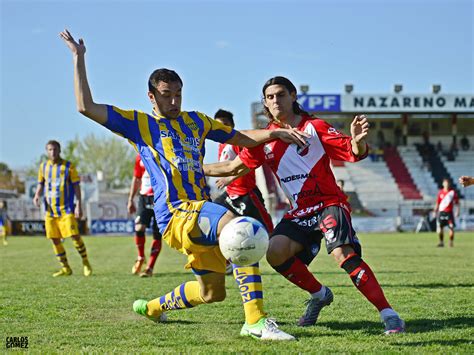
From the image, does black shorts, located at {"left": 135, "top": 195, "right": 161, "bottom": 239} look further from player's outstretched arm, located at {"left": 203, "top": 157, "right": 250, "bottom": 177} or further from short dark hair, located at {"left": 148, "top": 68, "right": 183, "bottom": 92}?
short dark hair, located at {"left": 148, "top": 68, "right": 183, "bottom": 92}

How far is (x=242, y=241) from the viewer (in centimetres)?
446

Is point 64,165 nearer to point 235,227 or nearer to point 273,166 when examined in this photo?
point 273,166

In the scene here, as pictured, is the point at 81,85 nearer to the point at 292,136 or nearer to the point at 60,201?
the point at 292,136

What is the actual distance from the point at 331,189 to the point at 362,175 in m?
41.4

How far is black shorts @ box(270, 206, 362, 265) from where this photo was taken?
5.36 metres

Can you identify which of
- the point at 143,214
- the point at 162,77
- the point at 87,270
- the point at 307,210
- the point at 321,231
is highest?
the point at 162,77

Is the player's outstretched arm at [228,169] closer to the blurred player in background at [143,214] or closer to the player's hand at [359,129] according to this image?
the player's hand at [359,129]

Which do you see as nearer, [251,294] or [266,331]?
[266,331]

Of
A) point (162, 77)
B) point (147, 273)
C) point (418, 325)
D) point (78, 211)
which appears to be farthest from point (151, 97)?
point (78, 211)

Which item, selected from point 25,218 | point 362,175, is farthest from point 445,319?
point 362,175

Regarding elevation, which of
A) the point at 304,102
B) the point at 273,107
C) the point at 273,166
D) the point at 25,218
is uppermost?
the point at 304,102

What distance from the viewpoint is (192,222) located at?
475cm

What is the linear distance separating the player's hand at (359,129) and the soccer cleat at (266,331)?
5.02ft

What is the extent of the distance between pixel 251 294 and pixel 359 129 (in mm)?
1507
